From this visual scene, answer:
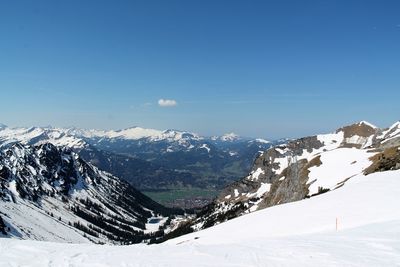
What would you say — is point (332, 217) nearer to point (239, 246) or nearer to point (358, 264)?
point (239, 246)

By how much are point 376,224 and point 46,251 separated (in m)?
25.4

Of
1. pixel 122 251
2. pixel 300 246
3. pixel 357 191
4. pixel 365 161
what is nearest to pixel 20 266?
pixel 122 251

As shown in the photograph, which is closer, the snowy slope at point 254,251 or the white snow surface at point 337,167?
the snowy slope at point 254,251

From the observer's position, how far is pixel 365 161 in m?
108

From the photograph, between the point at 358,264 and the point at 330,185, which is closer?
the point at 358,264

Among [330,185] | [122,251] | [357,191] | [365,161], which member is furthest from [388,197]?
[365,161]

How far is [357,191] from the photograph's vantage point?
52.4m

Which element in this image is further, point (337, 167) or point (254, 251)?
point (337, 167)

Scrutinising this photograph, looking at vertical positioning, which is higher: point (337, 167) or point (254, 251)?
point (337, 167)

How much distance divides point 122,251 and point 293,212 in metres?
28.5

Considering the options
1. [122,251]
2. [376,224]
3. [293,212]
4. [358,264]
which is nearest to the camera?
[358,264]

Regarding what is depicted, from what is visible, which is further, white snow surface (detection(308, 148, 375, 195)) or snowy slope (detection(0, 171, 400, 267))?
white snow surface (detection(308, 148, 375, 195))

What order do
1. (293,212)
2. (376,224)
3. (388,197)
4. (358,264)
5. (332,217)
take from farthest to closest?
(293,212)
(388,197)
(332,217)
(376,224)
(358,264)

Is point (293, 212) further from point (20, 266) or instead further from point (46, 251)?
point (20, 266)
